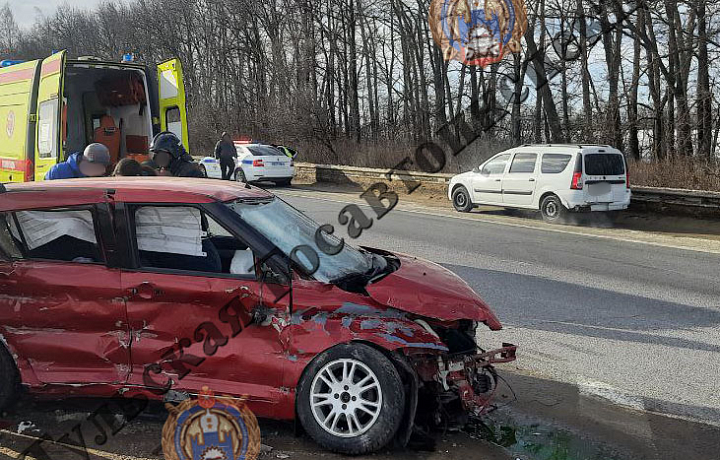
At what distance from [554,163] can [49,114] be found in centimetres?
1058

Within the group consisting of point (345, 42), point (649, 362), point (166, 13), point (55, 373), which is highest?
point (166, 13)

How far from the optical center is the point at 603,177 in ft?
48.7

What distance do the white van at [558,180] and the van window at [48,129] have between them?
10.3 metres

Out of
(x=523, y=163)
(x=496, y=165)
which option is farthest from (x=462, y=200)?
(x=523, y=163)

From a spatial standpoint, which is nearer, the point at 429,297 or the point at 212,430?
the point at 212,430

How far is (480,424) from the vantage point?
13.9ft

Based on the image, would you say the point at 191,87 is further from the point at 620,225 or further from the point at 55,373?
the point at 55,373

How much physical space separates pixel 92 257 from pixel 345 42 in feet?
119

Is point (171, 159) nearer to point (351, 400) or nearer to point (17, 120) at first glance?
point (351, 400)

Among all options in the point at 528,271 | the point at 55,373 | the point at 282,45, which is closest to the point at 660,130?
the point at 528,271

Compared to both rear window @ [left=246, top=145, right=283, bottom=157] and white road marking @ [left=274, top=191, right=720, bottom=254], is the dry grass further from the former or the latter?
rear window @ [left=246, top=145, right=283, bottom=157]

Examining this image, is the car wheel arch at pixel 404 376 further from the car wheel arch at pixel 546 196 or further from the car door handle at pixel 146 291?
the car wheel arch at pixel 546 196

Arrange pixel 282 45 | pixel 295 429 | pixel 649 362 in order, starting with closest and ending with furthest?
pixel 295 429 < pixel 649 362 < pixel 282 45

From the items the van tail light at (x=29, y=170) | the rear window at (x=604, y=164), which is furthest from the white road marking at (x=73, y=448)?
the rear window at (x=604, y=164)
